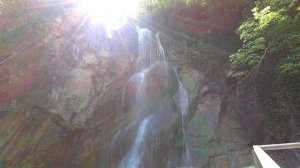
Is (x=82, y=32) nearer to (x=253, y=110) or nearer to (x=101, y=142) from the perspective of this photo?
(x=101, y=142)

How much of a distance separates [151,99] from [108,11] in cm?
607

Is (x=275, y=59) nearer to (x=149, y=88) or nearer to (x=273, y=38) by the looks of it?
(x=273, y=38)

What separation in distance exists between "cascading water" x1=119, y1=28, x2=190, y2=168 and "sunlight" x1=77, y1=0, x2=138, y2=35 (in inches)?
85.0

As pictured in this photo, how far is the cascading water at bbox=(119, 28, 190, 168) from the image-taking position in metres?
10.8

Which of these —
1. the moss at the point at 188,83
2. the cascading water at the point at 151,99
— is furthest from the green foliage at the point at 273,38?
the cascading water at the point at 151,99

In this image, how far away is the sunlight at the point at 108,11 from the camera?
14.0 meters

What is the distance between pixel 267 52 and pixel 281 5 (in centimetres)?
149

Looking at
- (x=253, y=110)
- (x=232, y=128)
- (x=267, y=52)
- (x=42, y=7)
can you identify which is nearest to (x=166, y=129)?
(x=232, y=128)

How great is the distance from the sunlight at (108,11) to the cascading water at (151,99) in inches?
85.0

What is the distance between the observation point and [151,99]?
12203mm

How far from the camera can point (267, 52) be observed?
31.2 feet

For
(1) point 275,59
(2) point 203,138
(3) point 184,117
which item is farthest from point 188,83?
(1) point 275,59

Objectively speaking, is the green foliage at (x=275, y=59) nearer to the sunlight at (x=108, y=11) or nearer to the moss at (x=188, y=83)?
the moss at (x=188, y=83)

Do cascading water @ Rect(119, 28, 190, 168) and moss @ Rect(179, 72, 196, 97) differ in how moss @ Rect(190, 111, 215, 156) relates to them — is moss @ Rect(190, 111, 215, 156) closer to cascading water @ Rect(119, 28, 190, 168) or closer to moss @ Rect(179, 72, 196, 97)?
cascading water @ Rect(119, 28, 190, 168)
